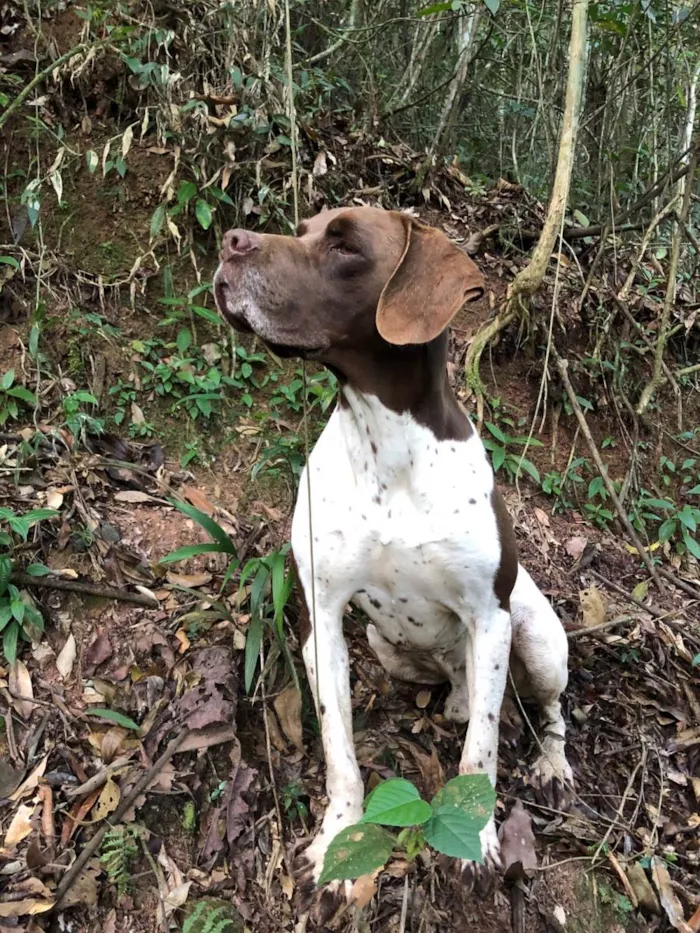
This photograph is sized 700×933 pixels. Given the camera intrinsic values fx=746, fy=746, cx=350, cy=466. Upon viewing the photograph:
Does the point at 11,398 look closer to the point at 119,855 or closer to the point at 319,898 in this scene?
the point at 119,855

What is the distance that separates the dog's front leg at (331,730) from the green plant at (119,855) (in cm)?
55

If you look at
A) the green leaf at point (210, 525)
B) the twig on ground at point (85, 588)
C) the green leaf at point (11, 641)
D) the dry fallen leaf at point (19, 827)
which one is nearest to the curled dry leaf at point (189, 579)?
the twig on ground at point (85, 588)

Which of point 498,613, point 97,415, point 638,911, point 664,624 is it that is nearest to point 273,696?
point 498,613

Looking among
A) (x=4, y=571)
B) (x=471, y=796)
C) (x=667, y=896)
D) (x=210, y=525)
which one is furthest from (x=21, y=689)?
(x=667, y=896)

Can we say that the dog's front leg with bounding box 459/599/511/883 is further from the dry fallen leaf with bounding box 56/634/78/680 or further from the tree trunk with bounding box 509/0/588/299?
the tree trunk with bounding box 509/0/588/299

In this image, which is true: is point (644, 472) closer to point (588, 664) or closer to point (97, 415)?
point (588, 664)

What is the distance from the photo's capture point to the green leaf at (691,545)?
442 cm

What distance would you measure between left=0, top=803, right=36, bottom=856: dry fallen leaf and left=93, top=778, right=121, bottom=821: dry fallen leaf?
0.68 feet

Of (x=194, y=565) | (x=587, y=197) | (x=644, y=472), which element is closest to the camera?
(x=194, y=565)

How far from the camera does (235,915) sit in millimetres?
2414

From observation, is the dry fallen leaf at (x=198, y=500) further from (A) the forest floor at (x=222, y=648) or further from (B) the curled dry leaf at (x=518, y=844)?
(B) the curled dry leaf at (x=518, y=844)

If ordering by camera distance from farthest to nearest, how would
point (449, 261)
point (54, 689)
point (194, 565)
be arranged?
1. point (194, 565)
2. point (54, 689)
3. point (449, 261)

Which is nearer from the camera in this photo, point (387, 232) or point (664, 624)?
point (387, 232)

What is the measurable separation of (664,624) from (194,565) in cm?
243
